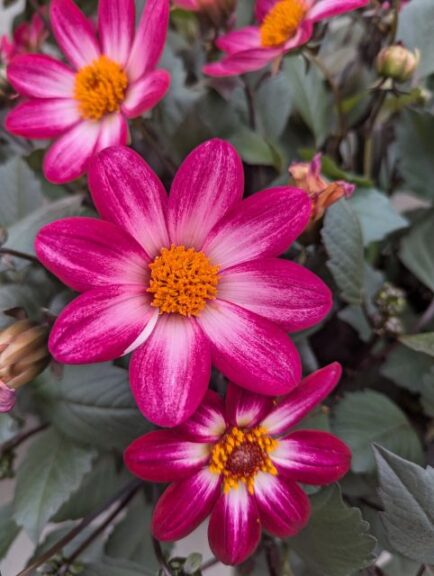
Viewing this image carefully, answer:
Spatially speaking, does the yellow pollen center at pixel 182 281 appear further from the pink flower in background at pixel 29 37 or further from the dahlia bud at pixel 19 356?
the pink flower in background at pixel 29 37

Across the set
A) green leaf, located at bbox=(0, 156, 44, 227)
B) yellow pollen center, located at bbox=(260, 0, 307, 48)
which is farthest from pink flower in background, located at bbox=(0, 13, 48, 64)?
yellow pollen center, located at bbox=(260, 0, 307, 48)

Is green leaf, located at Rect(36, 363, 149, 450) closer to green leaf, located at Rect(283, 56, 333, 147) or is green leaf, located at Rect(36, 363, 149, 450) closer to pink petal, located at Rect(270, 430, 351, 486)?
pink petal, located at Rect(270, 430, 351, 486)

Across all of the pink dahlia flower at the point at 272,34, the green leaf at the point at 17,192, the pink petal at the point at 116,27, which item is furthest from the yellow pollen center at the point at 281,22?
the green leaf at the point at 17,192

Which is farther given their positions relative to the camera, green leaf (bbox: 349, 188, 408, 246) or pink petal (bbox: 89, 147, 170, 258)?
green leaf (bbox: 349, 188, 408, 246)

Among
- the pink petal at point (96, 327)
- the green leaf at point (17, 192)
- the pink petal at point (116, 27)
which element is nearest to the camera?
the pink petal at point (96, 327)

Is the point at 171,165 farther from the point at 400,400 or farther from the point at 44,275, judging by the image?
the point at 400,400

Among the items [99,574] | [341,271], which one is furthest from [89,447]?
[341,271]

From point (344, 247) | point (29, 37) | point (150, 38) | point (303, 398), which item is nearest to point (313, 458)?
point (303, 398)

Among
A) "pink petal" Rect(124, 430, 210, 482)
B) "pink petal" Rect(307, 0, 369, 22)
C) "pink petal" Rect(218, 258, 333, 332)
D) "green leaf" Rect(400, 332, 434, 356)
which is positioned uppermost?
"pink petal" Rect(307, 0, 369, 22)
